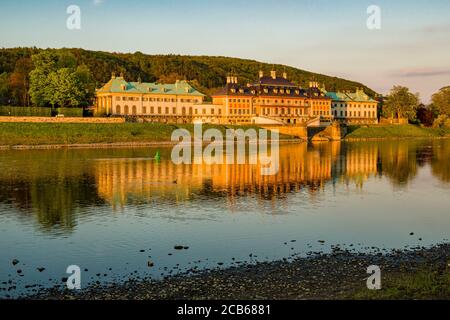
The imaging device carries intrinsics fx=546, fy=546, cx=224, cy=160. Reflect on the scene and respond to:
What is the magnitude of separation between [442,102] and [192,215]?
116m

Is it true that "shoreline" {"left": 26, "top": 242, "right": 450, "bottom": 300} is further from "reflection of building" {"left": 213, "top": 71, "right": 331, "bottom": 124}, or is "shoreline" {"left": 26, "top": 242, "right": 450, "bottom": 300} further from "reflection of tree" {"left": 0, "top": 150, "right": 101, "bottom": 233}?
"reflection of building" {"left": 213, "top": 71, "right": 331, "bottom": 124}

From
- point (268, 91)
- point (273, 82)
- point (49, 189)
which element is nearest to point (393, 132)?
point (268, 91)

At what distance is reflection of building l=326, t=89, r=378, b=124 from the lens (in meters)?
126

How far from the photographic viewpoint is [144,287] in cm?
1488

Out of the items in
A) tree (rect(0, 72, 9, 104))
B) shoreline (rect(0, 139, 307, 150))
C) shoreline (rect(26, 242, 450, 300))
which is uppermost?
tree (rect(0, 72, 9, 104))

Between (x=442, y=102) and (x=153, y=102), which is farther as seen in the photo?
(x=442, y=102)

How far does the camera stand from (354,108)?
129 m

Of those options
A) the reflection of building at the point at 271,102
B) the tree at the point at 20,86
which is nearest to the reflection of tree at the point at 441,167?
the reflection of building at the point at 271,102

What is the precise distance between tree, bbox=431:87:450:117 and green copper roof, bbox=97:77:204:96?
195 ft

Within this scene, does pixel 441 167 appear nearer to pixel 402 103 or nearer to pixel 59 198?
pixel 59 198

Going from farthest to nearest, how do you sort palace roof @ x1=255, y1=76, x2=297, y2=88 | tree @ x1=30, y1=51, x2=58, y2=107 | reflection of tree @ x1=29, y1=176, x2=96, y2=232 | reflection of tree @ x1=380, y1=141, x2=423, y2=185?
palace roof @ x1=255, y1=76, x2=297, y2=88, tree @ x1=30, y1=51, x2=58, y2=107, reflection of tree @ x1=380, y1=141, x2=423, y2=185, reflection of tree @ x1=29, y1=176, x2=96, y2=232

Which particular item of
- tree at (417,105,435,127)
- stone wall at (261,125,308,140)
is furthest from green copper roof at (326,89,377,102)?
stone wall at (261,125,308,140)

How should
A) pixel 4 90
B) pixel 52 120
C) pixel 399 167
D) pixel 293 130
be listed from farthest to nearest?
pixel 293 130 → pixel 4 90 → pixel 52 120 → pixel 399 167

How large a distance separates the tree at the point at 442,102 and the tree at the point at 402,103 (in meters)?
8.45
